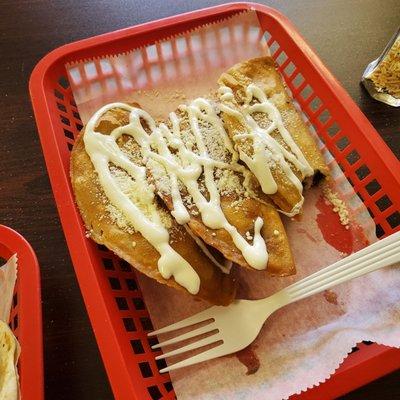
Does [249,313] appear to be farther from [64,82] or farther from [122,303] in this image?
[64,82]

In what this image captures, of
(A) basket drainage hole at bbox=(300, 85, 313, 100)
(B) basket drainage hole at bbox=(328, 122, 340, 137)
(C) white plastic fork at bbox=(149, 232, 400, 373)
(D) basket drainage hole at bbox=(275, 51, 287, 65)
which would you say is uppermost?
(D) basket drainage hole at bbox=(275, 51, 287, 65)

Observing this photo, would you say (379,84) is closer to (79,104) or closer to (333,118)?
(333,118)

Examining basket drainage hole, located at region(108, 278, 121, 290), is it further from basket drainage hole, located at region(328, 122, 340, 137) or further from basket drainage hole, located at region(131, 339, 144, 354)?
basket drainage hole, located at region(328, 122, 340, 137)

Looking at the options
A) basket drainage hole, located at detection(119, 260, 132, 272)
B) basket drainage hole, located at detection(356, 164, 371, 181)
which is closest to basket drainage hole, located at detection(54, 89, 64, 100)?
basket drainage hole, located at detection(119, 260, 132, 272)

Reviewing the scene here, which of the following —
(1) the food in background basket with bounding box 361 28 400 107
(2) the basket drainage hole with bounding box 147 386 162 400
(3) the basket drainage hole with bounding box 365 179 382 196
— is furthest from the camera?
(1) the food in background basket with bounding box 361 28 400 107

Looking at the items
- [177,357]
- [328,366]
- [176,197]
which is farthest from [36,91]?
[328,366]

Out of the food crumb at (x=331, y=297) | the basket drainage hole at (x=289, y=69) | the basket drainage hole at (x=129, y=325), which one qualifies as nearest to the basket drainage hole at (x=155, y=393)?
the basket drainage hole at (x=129, y=325)

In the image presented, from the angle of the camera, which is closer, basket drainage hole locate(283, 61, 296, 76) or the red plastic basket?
the red plastic basket

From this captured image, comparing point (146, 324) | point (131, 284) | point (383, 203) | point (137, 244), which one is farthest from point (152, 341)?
point (383, 203)
